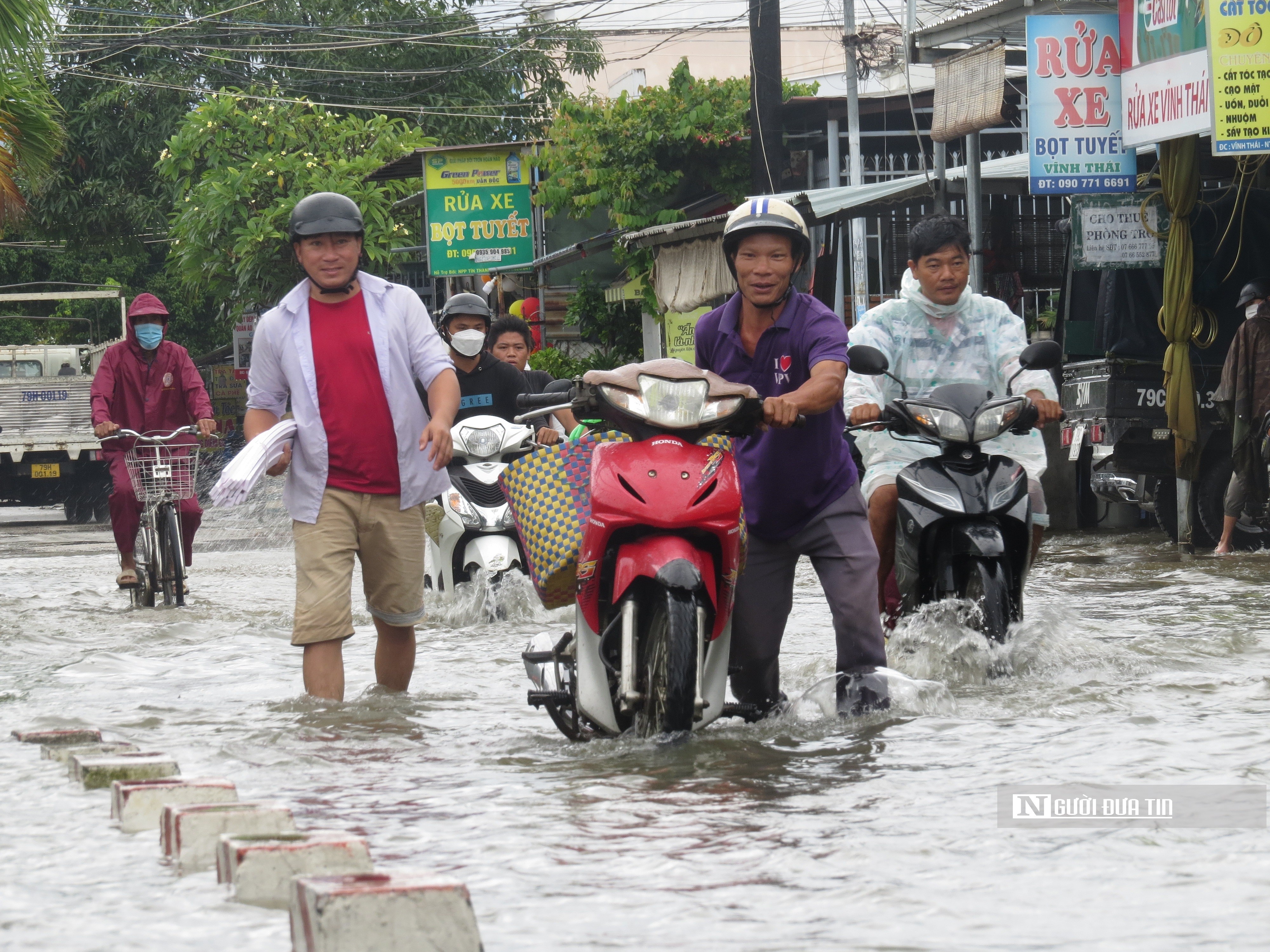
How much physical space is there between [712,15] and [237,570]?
111 feet

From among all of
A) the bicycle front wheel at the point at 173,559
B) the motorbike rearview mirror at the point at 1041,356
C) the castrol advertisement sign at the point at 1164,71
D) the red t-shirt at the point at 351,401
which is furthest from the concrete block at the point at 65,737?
the castrol advertisement sign at the point at 1164,71

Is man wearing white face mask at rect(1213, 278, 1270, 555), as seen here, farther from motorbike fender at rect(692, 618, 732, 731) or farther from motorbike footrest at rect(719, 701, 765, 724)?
motorbike fender at rect(692, 618, 732, 731)

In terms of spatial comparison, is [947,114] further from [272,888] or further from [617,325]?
[272,888]

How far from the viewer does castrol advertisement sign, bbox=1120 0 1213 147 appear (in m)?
11.4

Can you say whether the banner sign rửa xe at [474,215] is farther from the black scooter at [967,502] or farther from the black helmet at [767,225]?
the black helmet at [767,225]

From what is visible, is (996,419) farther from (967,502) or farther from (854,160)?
(854,160)

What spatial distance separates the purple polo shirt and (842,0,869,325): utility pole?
13.4m

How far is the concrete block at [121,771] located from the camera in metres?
4.39

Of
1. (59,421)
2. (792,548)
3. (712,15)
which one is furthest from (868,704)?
(712,15)

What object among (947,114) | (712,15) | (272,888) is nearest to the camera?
(272,888)

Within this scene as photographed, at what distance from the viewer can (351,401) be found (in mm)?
5605

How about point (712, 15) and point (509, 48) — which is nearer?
point (509, 48)

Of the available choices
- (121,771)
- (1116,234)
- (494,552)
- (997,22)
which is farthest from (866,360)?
(997,22)

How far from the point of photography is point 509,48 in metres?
34.8
